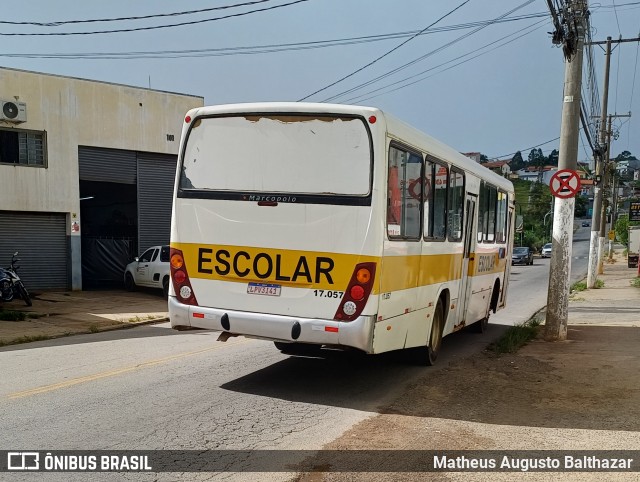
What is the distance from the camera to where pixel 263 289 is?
6492 mm

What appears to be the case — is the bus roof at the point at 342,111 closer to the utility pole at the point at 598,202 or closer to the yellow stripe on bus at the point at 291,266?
the yellow stripe on bus at the point at 291,266

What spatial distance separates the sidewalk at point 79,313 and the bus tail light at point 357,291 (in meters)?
7.19

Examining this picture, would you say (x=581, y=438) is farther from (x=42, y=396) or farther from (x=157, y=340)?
(x=157, y=340)

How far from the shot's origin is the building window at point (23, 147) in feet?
57.8

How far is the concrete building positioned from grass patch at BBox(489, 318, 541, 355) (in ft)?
46.1

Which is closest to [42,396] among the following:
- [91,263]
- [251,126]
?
[251,126]

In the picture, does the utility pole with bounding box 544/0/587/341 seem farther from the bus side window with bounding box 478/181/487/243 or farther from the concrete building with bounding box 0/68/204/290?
the concrete building with bounding box 0/68/204/290

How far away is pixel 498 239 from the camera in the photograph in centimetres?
1232

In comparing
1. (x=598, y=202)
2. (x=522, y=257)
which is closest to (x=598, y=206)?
(x=598, y=202)

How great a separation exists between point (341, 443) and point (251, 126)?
11.8ft

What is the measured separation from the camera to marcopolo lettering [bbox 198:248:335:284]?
248 inches

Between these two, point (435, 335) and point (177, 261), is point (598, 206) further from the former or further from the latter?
point (177, 261)

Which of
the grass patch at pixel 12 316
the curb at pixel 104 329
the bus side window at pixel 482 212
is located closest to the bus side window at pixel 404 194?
the bus side window at pixel 482 212

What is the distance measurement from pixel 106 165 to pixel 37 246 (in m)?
3.44
